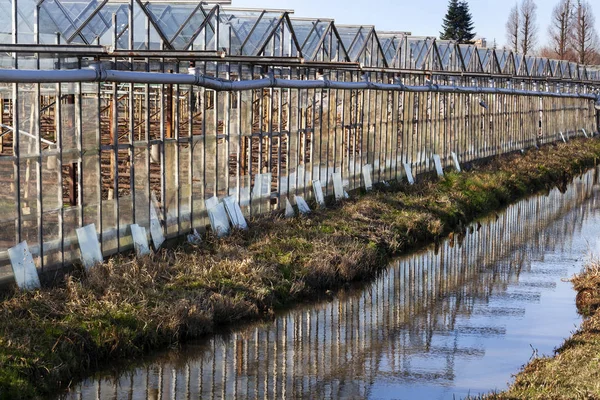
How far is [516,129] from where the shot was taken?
41.6 meters

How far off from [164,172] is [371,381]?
6.04 meters

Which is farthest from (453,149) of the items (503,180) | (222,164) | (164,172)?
(164,172)

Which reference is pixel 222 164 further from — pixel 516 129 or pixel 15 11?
pixel 516 129

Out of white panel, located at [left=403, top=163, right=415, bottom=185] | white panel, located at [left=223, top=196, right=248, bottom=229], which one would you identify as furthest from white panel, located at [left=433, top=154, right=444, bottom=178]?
white panel, located at [left=223, top=196, right=248, bottom=229]

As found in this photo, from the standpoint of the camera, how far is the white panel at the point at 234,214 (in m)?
16.7

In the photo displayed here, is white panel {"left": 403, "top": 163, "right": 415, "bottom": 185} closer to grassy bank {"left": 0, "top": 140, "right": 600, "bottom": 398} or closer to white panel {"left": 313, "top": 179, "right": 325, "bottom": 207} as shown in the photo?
grassy bank {"left": 0, "top": 140, "right": 600, "bottom": 398}

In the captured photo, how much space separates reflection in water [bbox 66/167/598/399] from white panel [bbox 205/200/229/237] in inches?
99.4

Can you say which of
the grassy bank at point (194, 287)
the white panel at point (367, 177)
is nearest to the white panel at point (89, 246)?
the grassy bank at point (194, 287)

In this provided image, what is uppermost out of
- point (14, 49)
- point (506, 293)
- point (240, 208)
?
point (14, 49)

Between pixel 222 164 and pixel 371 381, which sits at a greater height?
pixel 222 164

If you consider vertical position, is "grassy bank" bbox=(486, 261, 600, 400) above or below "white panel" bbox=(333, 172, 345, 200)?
below

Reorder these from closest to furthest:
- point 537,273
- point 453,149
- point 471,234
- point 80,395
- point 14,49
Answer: point 80,395 < point 14,49 < point 537,273 < point 471,234 < point 453,149

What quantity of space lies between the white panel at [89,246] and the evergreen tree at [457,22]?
66.5m

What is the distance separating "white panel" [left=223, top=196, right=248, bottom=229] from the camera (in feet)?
54.7
